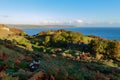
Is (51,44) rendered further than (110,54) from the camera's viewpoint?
Yes

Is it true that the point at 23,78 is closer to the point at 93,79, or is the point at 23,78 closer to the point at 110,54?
the point at 93,79

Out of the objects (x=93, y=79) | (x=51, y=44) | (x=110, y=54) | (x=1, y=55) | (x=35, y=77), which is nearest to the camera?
(x=35, y=77)

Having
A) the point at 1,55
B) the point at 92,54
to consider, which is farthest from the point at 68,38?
the point at 1,55

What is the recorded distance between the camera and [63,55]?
28.3 meters

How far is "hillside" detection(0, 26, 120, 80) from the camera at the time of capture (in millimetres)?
10016

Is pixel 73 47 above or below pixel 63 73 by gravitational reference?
below

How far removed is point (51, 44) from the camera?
37.5 metres

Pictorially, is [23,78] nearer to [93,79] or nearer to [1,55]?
[93,79]

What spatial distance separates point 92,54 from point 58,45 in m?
6.30

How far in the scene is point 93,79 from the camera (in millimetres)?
10586

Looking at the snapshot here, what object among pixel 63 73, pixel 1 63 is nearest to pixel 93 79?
pixel 63 73

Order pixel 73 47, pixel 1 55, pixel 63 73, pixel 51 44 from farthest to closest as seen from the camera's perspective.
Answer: pixel 51 44, pixel 73 47, pixel 1 55, pixel 63 73

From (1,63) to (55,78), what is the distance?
2609 millimetres

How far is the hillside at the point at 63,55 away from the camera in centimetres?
1002
